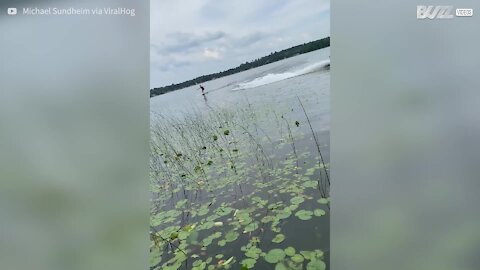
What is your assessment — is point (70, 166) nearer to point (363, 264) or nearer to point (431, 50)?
point (363, 264)

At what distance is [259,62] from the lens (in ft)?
5.75

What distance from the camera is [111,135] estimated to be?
5.66ft

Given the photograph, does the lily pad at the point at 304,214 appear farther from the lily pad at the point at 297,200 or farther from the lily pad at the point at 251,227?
the lily pad at the point at 251,227

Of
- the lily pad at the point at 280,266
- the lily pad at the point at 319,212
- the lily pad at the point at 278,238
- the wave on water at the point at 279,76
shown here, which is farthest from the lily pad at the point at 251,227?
the wave on water at the point at 279,76

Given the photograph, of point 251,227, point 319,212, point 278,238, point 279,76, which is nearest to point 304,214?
point 319,212

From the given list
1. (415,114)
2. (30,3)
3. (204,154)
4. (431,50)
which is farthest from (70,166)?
(431,50)

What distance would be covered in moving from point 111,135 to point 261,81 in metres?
Answer: 0.86

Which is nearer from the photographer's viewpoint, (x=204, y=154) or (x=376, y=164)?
(x=376, y=164)

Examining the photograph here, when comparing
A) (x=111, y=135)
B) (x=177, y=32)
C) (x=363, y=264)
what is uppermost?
(x=177, y=32)

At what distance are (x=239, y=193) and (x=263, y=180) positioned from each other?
149mm

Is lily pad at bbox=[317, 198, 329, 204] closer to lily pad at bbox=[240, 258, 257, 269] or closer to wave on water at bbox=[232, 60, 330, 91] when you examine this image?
lily pad at bbox=[240, 258, 257, 269]

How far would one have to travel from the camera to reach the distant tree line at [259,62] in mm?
1713

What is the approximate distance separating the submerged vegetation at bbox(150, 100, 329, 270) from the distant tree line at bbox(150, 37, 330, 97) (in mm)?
164

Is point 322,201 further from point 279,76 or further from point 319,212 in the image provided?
point 279,76
